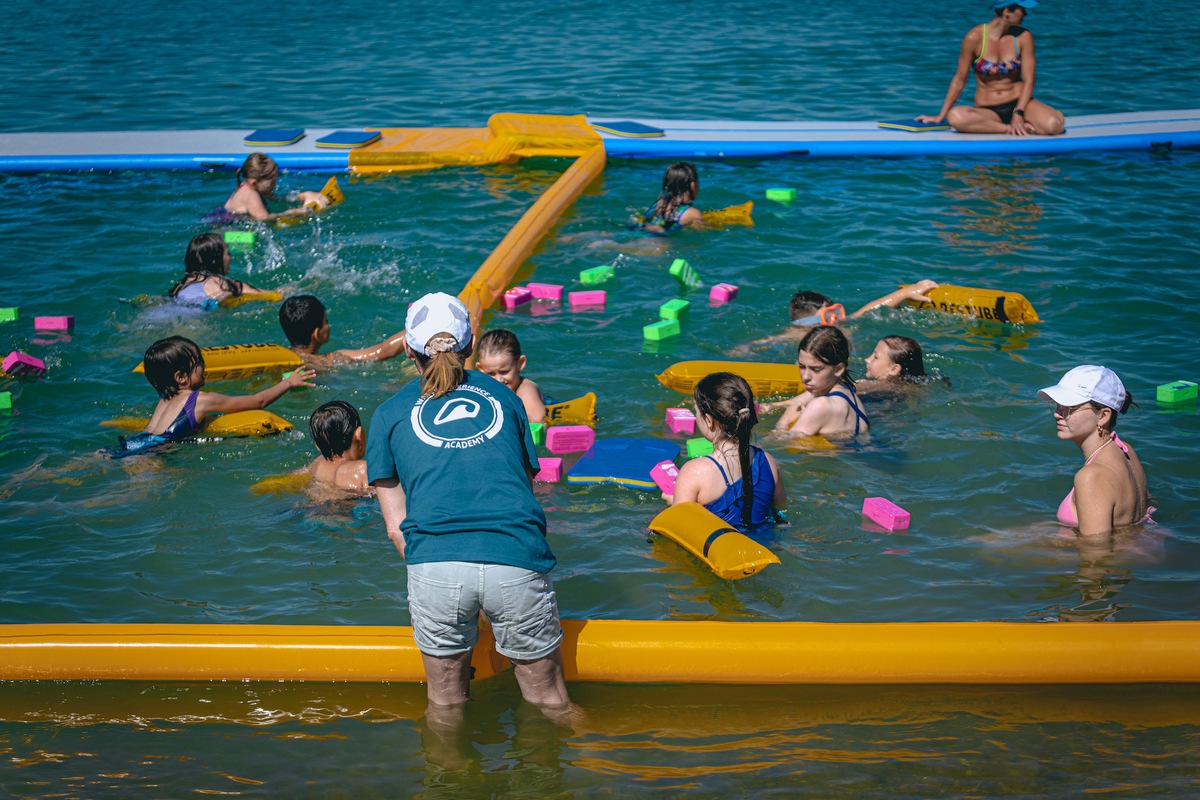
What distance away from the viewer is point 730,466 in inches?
214

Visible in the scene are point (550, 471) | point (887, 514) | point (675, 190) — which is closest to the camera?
point (887, 514)

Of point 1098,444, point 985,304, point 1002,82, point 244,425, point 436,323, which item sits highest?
point 1002,82

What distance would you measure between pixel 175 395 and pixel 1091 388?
17.5 ft

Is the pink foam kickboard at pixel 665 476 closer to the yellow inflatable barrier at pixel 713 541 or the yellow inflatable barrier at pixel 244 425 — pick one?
the yellow inflatable barrier at pixel 713 541

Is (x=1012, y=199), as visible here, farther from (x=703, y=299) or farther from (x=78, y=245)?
(x=78, y=245)

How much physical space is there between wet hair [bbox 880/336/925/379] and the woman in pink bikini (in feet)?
5.97

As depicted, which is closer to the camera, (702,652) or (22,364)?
(702,652)

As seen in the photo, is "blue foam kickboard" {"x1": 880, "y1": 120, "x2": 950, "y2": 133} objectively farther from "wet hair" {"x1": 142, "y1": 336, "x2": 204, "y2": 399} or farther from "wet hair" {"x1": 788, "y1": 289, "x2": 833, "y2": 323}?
"wet hair" {"x1": 142, "y1": 336, "x2": 204, "y2": 399}

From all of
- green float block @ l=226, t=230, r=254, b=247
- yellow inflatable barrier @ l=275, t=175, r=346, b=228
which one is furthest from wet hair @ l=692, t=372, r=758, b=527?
yellow inflatable barrier @ l=275, t=175, r=346, b=228

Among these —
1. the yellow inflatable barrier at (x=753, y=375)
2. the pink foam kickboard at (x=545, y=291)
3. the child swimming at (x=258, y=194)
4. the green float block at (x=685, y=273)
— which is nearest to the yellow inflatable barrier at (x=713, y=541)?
the yellow inflatable barrier at (x=753, y=375)

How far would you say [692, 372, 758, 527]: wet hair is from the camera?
5215 mm

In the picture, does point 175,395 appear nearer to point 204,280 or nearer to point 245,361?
point 245,361

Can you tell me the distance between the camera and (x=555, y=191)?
437 inches

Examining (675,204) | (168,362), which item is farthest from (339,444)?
(675,204)
